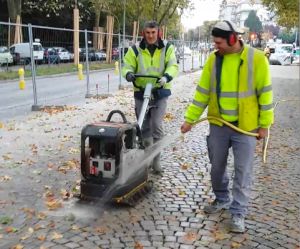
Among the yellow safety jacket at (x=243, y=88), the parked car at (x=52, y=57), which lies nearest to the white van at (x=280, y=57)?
the parked car at (x=52, y=57)

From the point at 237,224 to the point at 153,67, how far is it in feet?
7.68

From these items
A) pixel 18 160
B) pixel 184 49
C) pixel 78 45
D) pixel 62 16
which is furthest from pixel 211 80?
pixel 62 16

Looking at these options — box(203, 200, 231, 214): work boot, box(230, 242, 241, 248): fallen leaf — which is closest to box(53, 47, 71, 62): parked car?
box(203, 200, 231, 214): work boot

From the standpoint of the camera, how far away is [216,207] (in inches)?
198

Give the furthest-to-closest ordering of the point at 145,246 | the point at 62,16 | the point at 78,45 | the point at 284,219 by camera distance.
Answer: the point at 62,16 → the point at 78,45 → the point at 284,219 → the point at 145,246

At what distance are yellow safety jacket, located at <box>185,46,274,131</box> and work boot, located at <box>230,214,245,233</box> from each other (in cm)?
85

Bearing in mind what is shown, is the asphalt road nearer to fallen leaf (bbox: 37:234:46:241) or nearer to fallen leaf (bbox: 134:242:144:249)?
fallen leaf (bbox: 37:234:46:241)

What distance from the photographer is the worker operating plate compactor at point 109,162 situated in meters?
4.87

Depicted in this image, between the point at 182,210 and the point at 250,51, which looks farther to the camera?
the point at 182,210

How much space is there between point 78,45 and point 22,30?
5.19m

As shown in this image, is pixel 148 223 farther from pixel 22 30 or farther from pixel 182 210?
pixel 22 30

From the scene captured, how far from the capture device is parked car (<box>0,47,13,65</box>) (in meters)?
16.3

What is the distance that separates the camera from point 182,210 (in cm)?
511

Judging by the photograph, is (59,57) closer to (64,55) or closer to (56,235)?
(64,55)
